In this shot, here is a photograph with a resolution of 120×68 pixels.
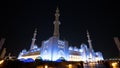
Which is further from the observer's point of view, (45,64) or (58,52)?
(58,52)

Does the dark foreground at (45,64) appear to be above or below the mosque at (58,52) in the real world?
below

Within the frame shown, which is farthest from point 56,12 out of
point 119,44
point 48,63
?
point 48,63

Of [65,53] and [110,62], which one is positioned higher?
[65,53]

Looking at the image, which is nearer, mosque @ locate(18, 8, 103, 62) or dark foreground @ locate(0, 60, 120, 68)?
dark foreground @ locate(0, 60, 120, 68)

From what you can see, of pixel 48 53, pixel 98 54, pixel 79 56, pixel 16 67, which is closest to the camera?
pixel 16 67

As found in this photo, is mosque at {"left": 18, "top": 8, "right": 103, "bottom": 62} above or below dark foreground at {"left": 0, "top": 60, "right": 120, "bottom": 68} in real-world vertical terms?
above

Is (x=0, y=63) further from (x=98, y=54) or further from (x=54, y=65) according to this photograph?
(x=98, y=54)

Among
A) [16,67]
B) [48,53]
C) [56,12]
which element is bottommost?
[16,67]

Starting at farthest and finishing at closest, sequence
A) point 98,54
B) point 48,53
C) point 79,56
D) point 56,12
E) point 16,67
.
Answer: point 56,12, point 98,54, point 79,56, point 48,53, point 16,67

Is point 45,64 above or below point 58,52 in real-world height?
below

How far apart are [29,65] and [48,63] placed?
326 centimetres

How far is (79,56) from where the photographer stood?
132 ft

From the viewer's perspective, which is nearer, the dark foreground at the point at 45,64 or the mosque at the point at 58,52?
the dark foreground at the point at 45,64

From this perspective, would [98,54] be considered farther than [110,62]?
Yes
